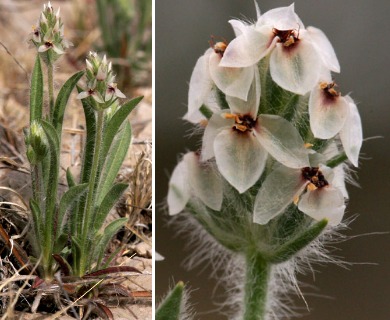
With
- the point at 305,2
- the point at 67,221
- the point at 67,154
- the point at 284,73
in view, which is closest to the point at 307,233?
the point at 284,73

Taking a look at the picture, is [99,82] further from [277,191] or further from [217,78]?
[277,191]

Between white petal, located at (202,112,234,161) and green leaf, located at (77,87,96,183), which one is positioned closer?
white petal, located at (202,112,234,161)

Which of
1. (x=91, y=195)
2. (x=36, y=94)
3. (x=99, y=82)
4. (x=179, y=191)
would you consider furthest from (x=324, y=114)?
(x=36, y=94)

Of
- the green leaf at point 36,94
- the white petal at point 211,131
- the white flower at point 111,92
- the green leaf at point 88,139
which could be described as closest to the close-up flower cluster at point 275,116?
the white petal at point 211,131

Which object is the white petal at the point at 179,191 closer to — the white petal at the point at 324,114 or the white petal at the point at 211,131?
the white petal at the point at 211,131

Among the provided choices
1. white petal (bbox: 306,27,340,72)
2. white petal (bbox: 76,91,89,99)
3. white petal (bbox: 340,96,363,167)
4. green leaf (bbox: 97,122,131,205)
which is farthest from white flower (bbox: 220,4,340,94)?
green leaf (bbox: 97,122,131,205)

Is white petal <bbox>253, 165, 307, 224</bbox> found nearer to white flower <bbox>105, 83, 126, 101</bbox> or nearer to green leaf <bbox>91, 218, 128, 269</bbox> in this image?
white flower <bbox>105, 83, 126, 101</bbox>

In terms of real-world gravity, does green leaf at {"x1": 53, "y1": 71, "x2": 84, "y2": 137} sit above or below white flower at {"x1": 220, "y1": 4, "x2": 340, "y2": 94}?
below
